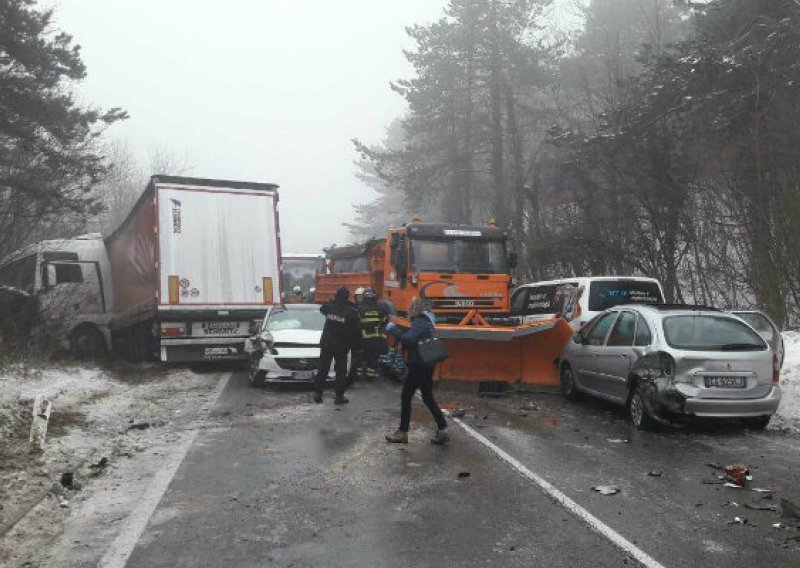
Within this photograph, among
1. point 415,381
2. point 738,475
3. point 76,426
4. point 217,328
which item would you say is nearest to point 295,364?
point 217,328

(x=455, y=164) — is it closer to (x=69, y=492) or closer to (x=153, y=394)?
(x=153, y=394)

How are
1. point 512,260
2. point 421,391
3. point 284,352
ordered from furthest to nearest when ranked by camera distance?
point 512,260
point 284,352
point 421,391

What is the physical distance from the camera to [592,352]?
10.6m

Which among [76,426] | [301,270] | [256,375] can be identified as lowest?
[76,426]

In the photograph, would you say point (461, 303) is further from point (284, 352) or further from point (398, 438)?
point (398, 438)

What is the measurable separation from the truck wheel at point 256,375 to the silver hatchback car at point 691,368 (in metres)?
5.88

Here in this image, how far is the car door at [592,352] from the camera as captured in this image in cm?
1047

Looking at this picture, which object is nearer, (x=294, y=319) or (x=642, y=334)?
(x=642, y=334)

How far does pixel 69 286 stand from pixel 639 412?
12.9m

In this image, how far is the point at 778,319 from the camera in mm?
14820

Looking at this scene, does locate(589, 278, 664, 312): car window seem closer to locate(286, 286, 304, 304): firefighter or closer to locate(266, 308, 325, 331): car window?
locate(266, 308, 325, 331): car window

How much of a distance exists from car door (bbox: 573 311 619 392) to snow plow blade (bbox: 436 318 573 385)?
0.90 m

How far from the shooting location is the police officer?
434 inches

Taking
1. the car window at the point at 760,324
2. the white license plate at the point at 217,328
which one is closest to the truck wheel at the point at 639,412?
the car window at the point at 760,324
